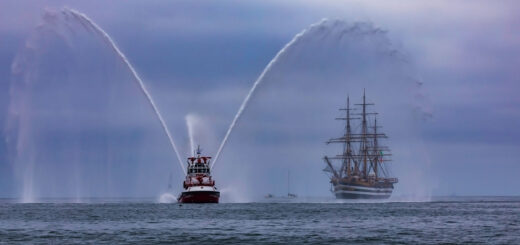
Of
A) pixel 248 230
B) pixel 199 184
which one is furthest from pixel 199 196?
pixel 248 230

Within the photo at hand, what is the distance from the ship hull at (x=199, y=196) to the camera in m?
124

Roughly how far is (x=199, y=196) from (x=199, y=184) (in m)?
2.62

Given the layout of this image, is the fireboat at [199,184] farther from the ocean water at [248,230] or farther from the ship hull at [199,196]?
the ocean water at [248,230]

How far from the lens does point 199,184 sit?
12619 cm

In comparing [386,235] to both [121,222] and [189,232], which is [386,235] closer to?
[189,232]

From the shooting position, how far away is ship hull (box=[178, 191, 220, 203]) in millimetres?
123875

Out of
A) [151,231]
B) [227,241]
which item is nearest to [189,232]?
[151,231]

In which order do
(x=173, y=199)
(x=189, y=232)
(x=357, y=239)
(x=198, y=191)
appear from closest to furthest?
(x=357, y=239) < (x=189, y=232) < (x=198, y=191) < (x=173, y=199)

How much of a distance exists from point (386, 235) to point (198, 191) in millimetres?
58238

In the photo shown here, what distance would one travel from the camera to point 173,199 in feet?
517

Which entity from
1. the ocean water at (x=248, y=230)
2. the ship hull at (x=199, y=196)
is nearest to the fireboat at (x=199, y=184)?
the ship hull at (x=199, y=196)

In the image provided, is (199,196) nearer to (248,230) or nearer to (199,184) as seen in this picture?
(199,184)

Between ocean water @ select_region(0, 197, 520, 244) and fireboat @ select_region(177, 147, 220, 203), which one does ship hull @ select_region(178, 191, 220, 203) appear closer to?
fireboat @ select_region(177, 147, 220, 203)

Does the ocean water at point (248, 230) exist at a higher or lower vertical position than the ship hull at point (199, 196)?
lower
